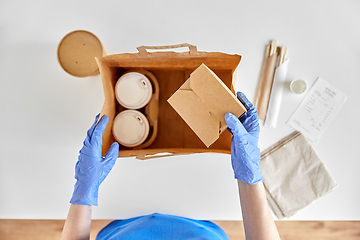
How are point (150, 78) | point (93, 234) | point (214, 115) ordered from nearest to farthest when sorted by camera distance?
1. point (214, 115)
2. point (150, 78)
3. point (93, 234)

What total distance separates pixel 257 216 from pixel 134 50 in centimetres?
81

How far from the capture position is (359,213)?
1.08m

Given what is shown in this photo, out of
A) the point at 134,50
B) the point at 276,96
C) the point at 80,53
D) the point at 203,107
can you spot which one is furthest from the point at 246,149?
the point at 80,53

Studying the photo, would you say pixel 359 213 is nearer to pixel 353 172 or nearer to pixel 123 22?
pixel 353 172

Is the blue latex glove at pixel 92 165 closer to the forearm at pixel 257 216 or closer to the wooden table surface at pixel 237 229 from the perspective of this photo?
the wooden table surface at pixel 237 229

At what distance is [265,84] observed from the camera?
105 cm

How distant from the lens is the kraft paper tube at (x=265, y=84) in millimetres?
1048

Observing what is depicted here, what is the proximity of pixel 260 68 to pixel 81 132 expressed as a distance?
0.82 m

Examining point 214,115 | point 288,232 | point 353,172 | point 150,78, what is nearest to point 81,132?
point 150,78

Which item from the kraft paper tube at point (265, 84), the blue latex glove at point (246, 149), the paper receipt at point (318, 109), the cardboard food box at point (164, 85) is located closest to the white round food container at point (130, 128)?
the cardboard food box at point (164, 85)

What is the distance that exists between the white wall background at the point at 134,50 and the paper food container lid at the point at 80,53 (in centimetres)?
8

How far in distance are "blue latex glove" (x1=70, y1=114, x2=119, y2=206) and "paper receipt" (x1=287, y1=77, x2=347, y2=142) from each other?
0.77 metres

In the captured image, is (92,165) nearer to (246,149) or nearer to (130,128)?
(130,128)

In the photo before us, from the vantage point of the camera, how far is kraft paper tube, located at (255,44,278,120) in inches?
41.3
